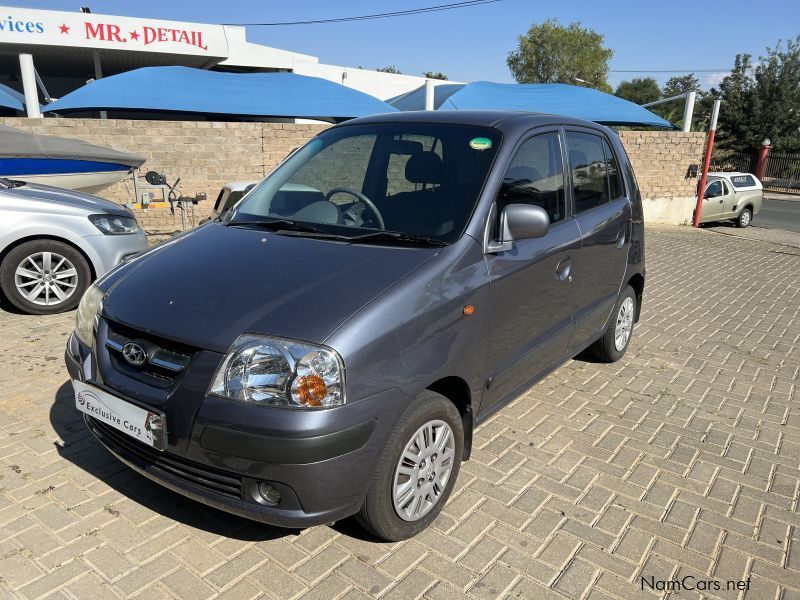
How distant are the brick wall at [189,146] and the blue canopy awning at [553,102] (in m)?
4.82

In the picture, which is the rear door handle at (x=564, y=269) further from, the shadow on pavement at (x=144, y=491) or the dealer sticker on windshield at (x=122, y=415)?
the dealer sticker on windshield at (x=122, y=415)

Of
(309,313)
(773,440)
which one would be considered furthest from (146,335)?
(773,440)

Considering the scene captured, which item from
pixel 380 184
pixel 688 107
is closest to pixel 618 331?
pixel 380 184

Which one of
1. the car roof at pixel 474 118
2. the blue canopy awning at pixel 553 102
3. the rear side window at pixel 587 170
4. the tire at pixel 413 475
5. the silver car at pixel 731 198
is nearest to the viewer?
the tire at pixel 413 475

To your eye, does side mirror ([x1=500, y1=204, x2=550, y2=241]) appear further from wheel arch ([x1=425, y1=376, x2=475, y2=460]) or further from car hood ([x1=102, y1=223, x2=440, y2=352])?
wheel arch ([x1=425, y1=376, x2=475, y2=460])

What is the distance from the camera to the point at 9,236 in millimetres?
5469

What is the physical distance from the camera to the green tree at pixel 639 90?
2677 inches

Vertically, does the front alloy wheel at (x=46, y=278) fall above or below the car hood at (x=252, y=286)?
below

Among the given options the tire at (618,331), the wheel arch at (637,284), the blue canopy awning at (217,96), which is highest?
the blue canopy awning at (217,96)

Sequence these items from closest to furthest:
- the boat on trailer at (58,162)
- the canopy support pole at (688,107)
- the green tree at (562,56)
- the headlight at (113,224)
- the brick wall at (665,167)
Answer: the headlight at (113,224) < the boat on trailer at (58,162) < the brick wall at (665,167) < the canopy support pole at (688,107) < the green tree at (562,56)

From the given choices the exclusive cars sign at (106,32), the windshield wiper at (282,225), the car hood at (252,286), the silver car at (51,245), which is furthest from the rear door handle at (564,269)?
the exclusive cars sign at (106,32)

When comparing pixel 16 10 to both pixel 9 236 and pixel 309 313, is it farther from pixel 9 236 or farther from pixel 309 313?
pixel 309 313

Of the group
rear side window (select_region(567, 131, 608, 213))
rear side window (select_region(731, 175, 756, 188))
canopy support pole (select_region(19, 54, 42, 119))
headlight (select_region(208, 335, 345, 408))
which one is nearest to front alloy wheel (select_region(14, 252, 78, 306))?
headlight (select_region(208, 335, 345, 408))

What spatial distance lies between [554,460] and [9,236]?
5.14 metres
